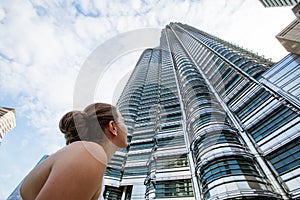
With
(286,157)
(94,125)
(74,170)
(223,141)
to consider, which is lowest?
(74,170)

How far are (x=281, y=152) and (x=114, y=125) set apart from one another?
2299cm

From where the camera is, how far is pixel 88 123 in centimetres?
139

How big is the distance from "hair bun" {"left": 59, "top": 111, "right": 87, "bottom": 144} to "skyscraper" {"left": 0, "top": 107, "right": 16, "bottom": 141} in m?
71.4

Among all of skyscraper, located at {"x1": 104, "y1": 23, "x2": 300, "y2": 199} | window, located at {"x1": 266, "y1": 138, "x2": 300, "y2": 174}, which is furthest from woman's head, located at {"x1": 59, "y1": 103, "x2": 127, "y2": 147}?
window, located at {"x1": 266, "y1": 138, "x2": 300, "y2": 174}

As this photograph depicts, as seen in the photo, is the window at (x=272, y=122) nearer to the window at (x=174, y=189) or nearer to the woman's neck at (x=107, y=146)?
the window at (x=174, y=189)

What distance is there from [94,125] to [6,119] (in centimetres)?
7609

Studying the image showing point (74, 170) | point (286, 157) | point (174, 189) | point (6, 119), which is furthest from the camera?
point (6, 119)

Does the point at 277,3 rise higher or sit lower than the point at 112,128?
higher

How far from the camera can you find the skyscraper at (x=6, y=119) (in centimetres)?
5662

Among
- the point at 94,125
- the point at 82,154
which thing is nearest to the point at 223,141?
the point at 94,125

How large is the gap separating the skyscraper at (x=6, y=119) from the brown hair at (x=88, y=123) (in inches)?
2815

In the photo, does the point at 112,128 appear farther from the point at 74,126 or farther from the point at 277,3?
the point at 277,3

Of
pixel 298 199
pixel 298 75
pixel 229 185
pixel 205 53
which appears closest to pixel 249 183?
pixel 229 185

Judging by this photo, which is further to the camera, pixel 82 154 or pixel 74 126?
pixel 74 126
